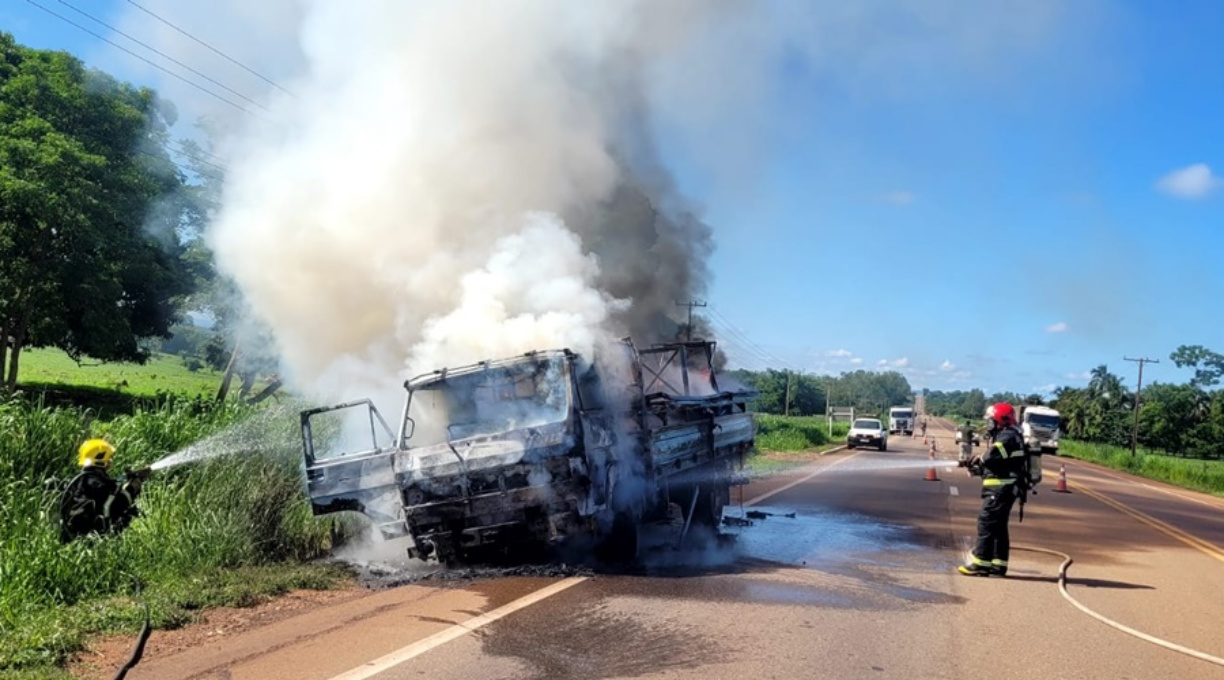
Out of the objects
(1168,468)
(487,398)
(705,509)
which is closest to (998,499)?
(705,509)

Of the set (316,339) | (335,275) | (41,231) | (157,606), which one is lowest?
(157,606)

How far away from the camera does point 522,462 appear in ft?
23.3

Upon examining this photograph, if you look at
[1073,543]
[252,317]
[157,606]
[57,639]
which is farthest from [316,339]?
[1073,543]

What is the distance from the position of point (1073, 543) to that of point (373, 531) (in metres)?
8.72

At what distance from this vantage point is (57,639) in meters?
5.21

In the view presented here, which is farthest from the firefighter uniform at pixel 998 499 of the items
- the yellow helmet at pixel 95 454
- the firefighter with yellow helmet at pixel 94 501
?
the yellow helmet at pixel 95 454

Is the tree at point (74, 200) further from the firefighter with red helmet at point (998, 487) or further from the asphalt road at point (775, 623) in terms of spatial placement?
the firefighter with red helmet at point (998, 487)

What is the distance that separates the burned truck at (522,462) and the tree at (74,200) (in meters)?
13.6

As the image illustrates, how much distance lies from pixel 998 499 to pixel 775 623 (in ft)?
11.0

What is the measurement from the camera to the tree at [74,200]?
1781 centimetres

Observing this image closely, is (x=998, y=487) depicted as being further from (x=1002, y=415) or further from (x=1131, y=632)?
(x=1131, y=632)

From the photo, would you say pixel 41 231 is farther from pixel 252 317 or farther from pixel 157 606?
pixel 157 606

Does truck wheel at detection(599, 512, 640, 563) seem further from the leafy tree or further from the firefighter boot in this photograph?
the leafy tree

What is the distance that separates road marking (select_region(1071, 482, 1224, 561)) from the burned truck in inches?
292
